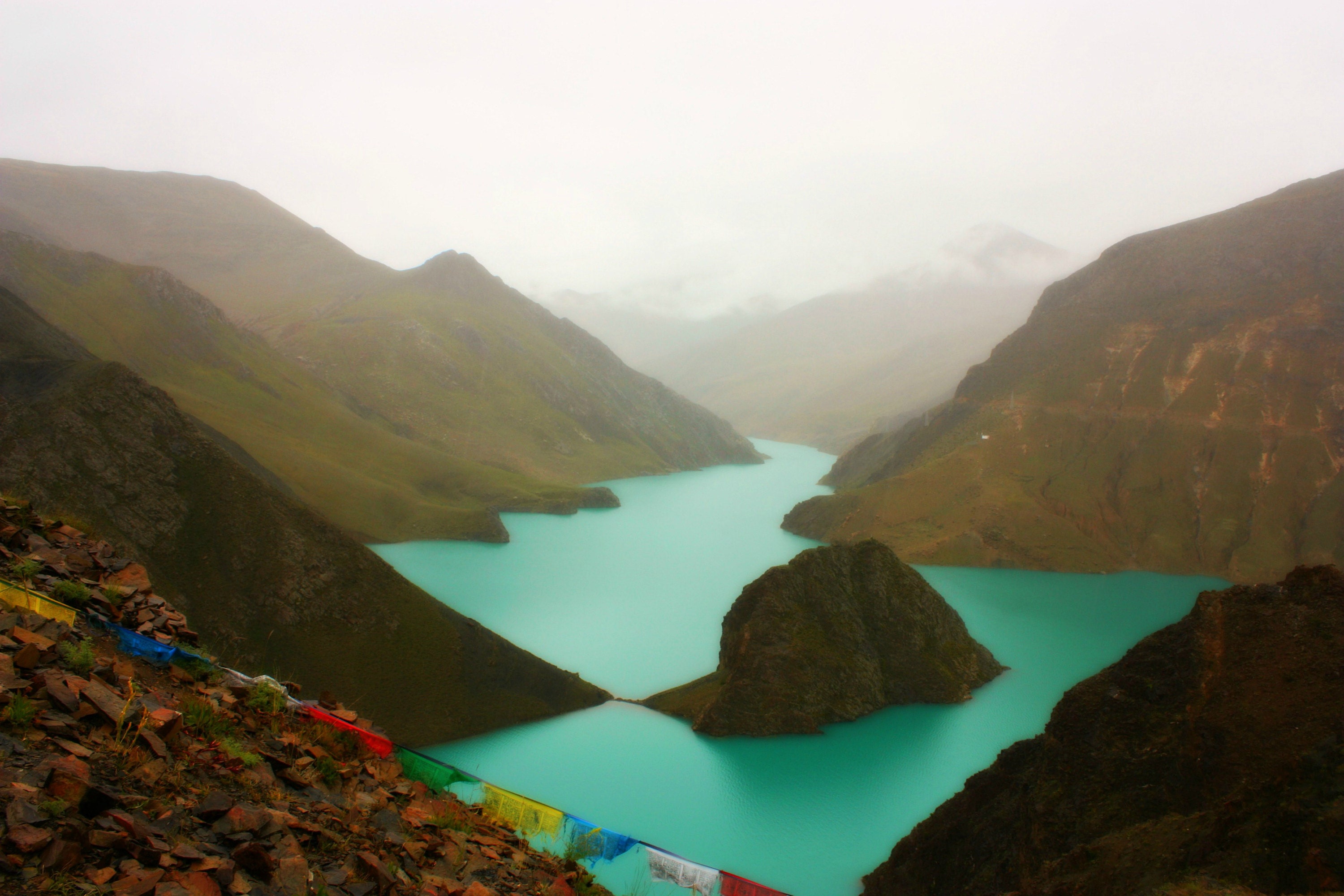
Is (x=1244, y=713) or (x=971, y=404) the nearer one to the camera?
(x=1244, y=713)

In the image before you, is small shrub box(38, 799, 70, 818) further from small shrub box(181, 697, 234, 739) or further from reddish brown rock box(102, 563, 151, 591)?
reddish brown rock box(102, 563, 151, 591)

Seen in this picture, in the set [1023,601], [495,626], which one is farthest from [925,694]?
[1023,601]

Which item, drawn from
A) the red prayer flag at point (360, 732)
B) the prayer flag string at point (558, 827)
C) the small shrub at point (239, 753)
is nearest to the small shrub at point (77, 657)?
the small shrub at point (239, 753)

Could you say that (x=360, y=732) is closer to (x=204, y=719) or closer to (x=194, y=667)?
(x=194, y=667)

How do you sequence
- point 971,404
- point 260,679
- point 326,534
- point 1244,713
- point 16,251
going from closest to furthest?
point 260,679 → point 1244,713 → point 326,534 → point 16,251 → point 971,404

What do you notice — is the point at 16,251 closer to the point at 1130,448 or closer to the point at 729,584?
the point at 729,584

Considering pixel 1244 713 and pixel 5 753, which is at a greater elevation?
pixel 1244 713

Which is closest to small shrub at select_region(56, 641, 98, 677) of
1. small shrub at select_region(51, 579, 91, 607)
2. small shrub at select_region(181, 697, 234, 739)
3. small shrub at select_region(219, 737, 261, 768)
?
small shrub at select_region(181, 697, 234, 739)

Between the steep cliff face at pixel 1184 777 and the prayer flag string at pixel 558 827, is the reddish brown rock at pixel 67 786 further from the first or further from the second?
the steep cliff face at pixel 1184 777
